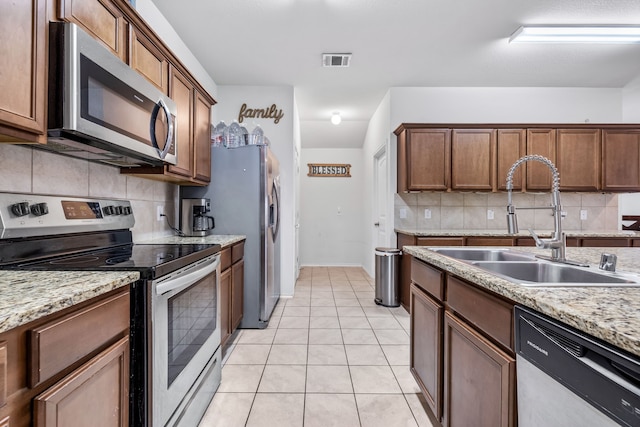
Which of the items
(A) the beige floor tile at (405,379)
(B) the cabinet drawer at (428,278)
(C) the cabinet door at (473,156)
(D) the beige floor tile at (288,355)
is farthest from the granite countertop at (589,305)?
(C) the cabinet door at (473,156)

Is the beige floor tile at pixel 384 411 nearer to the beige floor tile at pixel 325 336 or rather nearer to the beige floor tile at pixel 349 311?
the beige floor tile at pixel 325 336

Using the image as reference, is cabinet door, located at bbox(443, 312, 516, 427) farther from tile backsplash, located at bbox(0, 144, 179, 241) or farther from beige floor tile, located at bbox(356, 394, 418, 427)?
tile backsplash, located at bbox(0, 144, 179, 241)

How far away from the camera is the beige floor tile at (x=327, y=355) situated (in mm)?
2246

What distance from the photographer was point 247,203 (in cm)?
280

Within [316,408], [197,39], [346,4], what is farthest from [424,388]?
[197,39]

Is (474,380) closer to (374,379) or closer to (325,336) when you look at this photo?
(374,379)

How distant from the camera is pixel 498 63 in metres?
3.28

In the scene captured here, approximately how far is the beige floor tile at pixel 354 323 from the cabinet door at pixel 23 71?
2585mm

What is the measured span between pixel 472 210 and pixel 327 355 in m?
2.64

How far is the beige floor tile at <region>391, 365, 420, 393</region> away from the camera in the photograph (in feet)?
6.27

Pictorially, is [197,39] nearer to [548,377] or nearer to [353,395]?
[353,395]

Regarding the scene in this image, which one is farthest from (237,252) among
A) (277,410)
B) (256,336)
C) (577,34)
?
(577,34)

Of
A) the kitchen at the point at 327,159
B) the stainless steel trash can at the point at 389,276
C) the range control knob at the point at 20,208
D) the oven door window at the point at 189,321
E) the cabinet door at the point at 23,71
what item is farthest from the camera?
the stainless steel trash can at the point at 389,276

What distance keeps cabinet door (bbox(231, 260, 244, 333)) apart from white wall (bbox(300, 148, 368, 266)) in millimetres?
3439
